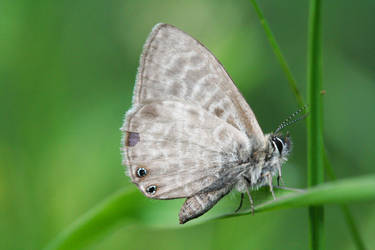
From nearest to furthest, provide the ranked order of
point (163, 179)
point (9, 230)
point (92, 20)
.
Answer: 1. point (163, 179)
2. point (9, 230)
3. point (92, 20)

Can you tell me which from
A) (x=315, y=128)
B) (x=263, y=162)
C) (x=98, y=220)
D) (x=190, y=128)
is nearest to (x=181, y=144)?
(x=190, y=128)

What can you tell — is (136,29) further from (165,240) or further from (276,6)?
(165,240)

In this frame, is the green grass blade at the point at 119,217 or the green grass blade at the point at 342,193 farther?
the green grass blade at the point at 119,217

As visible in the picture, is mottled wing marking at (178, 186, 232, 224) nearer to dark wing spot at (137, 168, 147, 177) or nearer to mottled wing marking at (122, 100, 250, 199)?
mottled wing marking at (122, 100, 250, 199)

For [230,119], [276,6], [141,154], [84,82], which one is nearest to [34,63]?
[84,82]

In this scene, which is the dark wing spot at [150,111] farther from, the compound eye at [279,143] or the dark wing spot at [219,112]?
the compound eye at [279,143]

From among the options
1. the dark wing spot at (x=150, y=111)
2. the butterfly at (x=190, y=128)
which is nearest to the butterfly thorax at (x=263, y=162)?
the butterfly at (x=190, y=128)
